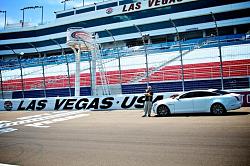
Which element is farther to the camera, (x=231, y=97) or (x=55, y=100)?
(x=55, y=100)

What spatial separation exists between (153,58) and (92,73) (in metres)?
17.2

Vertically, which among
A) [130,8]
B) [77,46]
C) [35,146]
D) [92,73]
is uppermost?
[130,8]

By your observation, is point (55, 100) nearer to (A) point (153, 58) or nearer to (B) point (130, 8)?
(A) point (153, 58)

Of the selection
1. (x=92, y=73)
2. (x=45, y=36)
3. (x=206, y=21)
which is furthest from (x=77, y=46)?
(x=45, y=36)

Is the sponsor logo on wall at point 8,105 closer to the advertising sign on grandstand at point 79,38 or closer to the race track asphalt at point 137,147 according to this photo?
the advertising sign on grandstand at point 79,38

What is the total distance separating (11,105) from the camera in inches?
886

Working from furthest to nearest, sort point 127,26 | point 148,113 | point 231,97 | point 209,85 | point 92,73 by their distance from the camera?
1. point 127,26
2. point 92,73
3. point 209,85
4. point 148,113
5. point 231,97

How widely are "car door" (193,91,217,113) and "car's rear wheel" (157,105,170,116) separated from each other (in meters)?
1.47

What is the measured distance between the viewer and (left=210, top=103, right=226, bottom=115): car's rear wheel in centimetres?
1162

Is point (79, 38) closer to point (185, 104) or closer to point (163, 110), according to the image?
point (163, 110)

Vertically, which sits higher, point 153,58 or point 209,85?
point 153,58

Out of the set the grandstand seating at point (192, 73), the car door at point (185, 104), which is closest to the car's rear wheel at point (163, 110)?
the car door at point (185, 104)

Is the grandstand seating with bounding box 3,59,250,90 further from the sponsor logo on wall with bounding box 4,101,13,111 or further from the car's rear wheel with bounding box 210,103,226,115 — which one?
the car's rear wheel with bounding box 210,103,226,115

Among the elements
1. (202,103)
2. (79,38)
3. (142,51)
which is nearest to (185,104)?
(202,103)
